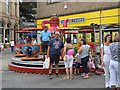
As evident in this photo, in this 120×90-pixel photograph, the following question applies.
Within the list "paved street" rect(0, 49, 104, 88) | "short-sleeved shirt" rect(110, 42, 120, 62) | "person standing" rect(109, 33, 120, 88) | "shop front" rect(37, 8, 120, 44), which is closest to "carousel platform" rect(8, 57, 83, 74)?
"paved street" rect(0, 49, 104, 88)

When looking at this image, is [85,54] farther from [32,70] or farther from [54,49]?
[32,70]

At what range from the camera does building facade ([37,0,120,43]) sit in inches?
798


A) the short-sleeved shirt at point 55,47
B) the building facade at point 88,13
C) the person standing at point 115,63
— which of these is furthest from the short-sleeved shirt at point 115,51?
the building facade at point 88,13

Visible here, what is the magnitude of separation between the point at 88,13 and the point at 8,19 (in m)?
19.8

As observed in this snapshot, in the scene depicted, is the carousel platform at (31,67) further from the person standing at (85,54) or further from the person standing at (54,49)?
the person standing at (85,54)

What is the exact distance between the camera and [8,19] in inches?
1604

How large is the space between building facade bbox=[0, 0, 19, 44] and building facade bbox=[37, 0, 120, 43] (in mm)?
9757

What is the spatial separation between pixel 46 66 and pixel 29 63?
1.90 m

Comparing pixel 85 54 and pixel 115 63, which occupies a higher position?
pixel 85 54

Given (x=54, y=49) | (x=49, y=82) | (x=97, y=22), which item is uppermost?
(x=97, y=22)

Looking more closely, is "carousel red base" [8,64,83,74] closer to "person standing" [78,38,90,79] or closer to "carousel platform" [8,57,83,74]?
"carousel platform" [8,57,83,74]

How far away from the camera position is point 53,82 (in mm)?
10031

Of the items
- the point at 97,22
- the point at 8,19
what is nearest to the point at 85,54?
the point at 97,22

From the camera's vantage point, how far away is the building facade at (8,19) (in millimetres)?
38875
